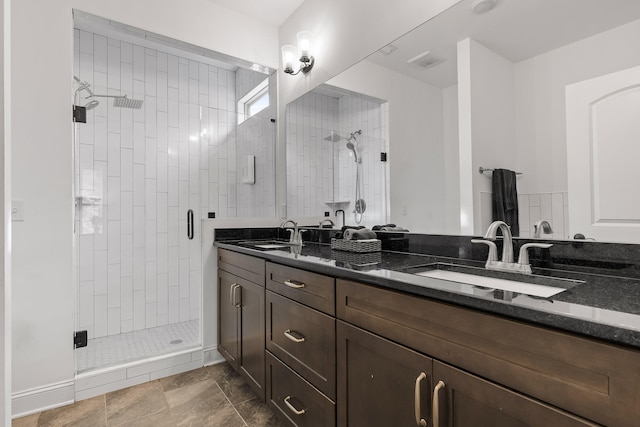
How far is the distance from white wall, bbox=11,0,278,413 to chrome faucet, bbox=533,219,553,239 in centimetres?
245

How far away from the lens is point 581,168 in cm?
110

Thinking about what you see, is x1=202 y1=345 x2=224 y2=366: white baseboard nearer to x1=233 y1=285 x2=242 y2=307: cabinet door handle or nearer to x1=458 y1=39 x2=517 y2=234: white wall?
x1=233 y1=285 x2=242 y2=307: cabinet door handle

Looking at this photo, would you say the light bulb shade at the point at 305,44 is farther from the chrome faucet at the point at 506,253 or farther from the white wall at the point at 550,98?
the chrome faucet at the point at 506,253

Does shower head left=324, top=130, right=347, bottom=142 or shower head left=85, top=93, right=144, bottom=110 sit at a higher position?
shower head left=85, top=93, right=144, bottom=110

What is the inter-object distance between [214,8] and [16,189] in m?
1.88

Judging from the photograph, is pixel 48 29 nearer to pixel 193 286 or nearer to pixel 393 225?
pixel 193 286

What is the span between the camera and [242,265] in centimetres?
198

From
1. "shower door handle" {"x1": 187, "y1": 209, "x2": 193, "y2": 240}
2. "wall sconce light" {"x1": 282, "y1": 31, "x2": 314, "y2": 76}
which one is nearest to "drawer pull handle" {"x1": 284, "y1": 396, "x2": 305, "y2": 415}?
"shower door handle" {"x1": 187, "y1": 209, "x2": 193, "y2": 240}

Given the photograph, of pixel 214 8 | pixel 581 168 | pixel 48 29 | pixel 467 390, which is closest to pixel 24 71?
pixel 48 29

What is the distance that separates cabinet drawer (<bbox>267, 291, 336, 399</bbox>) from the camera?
123cm

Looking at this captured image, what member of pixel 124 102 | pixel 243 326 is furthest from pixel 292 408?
pixel 124 102

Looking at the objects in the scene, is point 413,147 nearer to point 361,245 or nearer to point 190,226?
point 361,245

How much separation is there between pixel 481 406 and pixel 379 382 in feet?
1.11

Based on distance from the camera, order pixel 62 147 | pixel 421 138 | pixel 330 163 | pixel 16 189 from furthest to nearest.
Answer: pixel 330 163 < pixel 62 147 < pixel 16 189 < pixel 421 138
